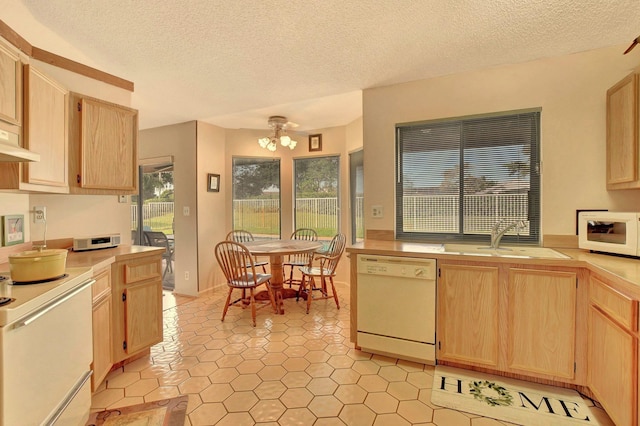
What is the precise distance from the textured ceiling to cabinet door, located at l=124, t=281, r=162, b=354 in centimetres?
182

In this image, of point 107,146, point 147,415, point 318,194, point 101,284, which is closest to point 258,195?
point 318,194

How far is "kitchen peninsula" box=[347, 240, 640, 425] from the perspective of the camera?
158 centimetres

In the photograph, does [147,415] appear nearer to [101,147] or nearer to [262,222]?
[101,147]

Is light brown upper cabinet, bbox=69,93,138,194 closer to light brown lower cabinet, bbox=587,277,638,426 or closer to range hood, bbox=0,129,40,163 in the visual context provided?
range hood, bbox=0,129,40,163

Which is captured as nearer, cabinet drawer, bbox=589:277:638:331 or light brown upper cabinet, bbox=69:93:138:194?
cabinet drawer, bbox=589:277:638:331

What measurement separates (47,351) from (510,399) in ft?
8.20

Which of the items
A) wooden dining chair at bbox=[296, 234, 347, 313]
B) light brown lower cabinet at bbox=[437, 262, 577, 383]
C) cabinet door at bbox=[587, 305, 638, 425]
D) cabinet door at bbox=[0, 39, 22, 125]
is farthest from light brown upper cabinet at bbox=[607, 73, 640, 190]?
cabinet door at bbox=[0, 39, 22, 125]

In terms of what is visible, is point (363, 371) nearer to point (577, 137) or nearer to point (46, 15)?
point (577, 137)

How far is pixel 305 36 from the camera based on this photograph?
206 cm

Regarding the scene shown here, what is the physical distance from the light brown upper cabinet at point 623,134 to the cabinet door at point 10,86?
12.0 ft

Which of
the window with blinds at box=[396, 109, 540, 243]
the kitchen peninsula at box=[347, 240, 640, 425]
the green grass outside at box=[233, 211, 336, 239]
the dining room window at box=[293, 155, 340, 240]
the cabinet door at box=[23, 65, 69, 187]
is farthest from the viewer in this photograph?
the green grass outside at box=[233, 211, 336, 239]

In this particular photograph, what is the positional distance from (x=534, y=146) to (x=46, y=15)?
3.60 m

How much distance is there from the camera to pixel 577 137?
2.29 meters

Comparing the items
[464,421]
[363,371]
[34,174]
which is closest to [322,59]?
[34,174]
